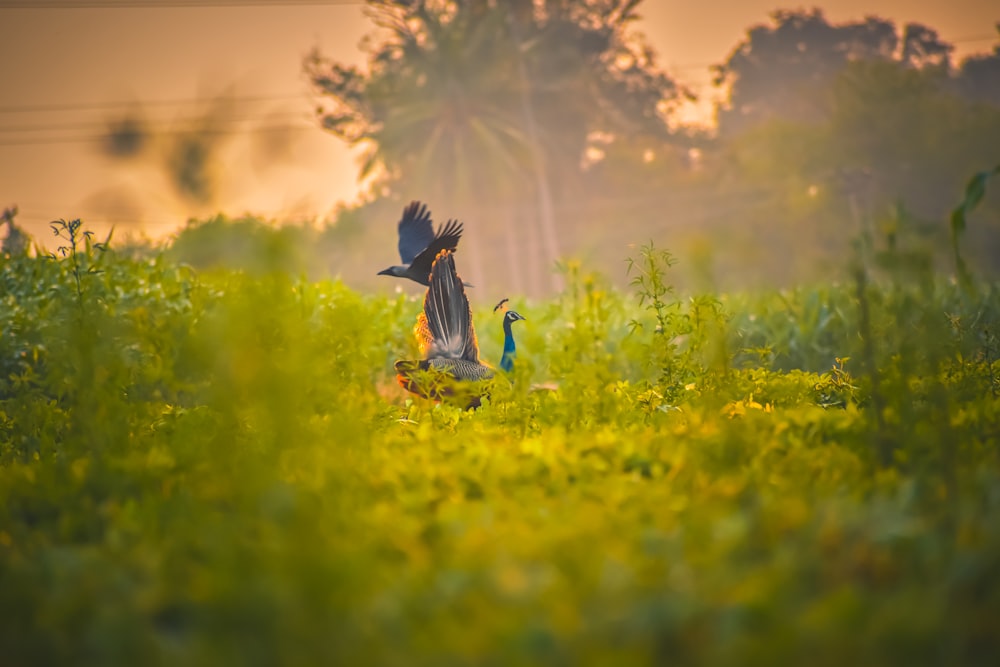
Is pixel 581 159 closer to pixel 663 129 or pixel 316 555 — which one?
pixel 663 129

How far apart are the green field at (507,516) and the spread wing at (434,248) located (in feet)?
5.37

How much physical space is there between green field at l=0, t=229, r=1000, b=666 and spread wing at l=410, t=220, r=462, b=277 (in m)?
1.64

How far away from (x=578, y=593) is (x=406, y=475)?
1.31m

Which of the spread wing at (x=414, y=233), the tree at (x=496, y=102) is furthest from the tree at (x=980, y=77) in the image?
the spread wing at (x=414, y=233)

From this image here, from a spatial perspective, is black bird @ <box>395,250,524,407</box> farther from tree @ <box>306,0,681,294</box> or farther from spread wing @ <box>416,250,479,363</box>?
tree @ <box>306,0,681,294</box>

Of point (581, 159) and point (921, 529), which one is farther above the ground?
point (581, 159)

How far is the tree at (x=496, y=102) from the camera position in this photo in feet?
135

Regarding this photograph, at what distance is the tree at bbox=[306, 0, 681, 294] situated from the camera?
4125 cm

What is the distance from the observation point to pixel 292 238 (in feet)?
11.1

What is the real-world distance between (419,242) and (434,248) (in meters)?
0.62

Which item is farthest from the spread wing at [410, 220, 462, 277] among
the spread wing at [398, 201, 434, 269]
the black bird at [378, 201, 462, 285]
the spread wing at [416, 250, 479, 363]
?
the spread wing at [398, 201, 434, 269]

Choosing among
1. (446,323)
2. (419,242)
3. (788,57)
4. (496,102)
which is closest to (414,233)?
(419,242)

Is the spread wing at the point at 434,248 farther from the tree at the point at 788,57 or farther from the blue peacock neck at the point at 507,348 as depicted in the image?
the tree at the point at 788,57

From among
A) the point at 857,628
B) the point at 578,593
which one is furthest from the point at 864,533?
the point at 578,593
